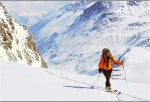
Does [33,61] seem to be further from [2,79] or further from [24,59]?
[2,79]

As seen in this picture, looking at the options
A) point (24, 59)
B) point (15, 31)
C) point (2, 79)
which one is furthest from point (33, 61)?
point (2, 79)

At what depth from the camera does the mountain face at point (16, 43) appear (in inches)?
4444

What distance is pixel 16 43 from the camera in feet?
413

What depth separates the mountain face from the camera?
113 m

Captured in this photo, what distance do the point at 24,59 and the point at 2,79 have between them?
10127cm

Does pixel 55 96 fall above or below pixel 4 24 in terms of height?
below

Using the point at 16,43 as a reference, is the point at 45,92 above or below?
below

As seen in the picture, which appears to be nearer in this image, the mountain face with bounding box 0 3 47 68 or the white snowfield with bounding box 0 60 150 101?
the white snowfield with bounding box 0 60 150 101

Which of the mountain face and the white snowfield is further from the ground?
the mountain face

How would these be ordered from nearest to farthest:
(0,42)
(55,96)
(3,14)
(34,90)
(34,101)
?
(34,101), (55,96), (34,90), (0,42), (3,14)

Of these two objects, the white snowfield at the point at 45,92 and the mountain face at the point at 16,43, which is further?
the mountain face at the point at 16,43

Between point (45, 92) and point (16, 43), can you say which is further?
point (16, 43)

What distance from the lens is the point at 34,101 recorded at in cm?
1560

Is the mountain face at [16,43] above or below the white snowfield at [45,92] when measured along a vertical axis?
above
